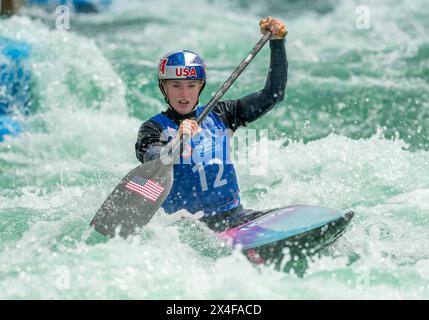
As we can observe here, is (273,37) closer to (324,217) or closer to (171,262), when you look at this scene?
(324,217)

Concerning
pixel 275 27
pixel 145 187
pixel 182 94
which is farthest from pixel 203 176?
pixel 275 27

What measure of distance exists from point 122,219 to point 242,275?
2.79 feet

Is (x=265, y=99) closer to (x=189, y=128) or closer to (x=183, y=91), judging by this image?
(x=183, y=91)

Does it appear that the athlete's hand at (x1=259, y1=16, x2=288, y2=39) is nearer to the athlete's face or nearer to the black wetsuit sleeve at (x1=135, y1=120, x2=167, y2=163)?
the athlete's face

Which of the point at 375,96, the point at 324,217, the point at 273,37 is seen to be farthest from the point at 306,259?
the point at 375,96

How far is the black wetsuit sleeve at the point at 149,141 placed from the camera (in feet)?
15.9

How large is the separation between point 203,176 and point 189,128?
0.34 metres

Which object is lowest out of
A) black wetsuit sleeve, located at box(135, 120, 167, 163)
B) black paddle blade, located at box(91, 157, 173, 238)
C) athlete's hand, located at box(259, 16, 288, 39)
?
black paddle blade, located at box(91, 157, 173, 238)

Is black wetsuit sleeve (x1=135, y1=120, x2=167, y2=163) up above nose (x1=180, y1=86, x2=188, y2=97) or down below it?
below

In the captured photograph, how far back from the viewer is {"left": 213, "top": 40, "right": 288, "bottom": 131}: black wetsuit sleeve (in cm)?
504

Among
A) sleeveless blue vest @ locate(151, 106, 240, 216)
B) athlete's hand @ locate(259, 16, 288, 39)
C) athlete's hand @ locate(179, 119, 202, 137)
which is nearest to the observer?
athlete's hand @ locate(179, 119, 202, 137)

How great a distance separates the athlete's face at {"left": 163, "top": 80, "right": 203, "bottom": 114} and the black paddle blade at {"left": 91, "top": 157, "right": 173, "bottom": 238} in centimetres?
37

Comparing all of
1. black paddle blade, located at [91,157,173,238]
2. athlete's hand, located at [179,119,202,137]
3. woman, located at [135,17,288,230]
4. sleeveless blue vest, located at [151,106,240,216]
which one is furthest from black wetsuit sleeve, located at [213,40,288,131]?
black paddle blade, located at [91,157,173,238]

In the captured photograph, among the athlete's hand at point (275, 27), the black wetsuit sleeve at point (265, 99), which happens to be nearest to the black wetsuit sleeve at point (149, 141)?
the black wetsuit sleeve at point (265, 99)
